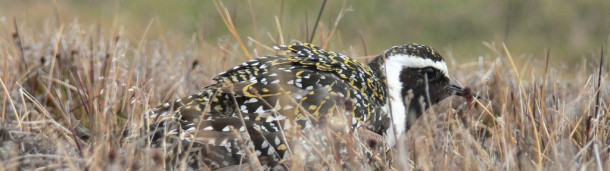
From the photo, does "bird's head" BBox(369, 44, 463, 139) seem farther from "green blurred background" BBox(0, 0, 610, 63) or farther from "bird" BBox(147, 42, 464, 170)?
"green blurred background" BBox(0, 0, 610, 63)

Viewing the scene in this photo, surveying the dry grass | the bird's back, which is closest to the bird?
the bird's back

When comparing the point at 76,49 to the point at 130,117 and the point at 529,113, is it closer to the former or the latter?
the point at 130,117

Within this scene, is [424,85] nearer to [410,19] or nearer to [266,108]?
[266,108]

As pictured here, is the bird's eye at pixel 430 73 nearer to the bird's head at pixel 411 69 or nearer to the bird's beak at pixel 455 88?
the bird's head at pixel 411 69

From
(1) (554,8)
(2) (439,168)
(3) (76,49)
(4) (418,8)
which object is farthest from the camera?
(4) (418,8)

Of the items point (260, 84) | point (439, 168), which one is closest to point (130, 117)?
point (260, 84)

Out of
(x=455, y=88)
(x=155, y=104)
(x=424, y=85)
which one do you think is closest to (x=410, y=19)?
(x=455, y=88)
